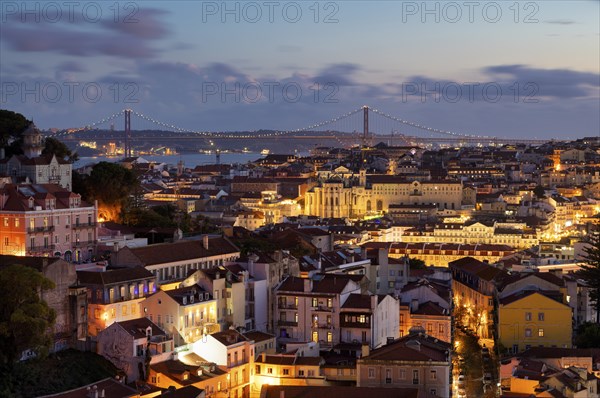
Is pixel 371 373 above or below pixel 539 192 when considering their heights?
below

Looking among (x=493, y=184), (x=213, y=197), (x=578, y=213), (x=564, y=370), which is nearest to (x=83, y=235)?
(x=564, y=370)

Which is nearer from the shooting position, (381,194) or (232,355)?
(232,355)

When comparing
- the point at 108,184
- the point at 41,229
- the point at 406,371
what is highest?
the point at 108,184

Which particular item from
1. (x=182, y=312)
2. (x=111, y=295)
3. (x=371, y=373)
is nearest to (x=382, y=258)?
(x=182, y=312)

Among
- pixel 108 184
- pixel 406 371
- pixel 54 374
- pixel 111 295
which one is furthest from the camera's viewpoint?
pixel 108 184

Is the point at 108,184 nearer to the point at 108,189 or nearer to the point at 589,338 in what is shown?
the point at 108,189

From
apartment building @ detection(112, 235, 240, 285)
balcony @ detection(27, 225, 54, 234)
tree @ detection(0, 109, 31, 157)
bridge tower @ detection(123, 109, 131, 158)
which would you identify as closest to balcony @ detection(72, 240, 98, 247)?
balcony @ detection(27, 225, 54, 234)

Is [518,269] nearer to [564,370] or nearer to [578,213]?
[564,370]
